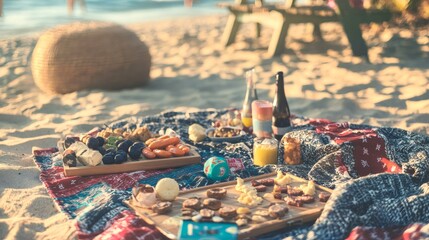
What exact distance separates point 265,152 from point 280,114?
44 centimetres

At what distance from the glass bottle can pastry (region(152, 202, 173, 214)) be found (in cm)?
146

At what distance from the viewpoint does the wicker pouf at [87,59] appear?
5.41 m

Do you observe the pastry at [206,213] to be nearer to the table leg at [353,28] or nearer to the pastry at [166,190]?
the pastry at [166,190]

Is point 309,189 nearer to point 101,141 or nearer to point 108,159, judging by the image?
point 108,159

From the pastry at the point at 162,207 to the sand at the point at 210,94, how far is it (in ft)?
1.31

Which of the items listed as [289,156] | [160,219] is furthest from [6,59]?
[160,219]

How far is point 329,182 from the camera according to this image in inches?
112

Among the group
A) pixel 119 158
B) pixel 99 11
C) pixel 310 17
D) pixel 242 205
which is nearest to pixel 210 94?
pixel 310 17

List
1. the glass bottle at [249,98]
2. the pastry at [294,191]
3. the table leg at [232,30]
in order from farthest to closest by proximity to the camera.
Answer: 1. the table leg at [232,30]
2. the glass bottle at [249,98]
3. the pastry at [294,191]

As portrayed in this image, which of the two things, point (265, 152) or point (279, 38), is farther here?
point (279, 38)

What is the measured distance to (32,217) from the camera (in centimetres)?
272

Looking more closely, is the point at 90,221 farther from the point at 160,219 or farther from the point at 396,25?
the point at 396,25

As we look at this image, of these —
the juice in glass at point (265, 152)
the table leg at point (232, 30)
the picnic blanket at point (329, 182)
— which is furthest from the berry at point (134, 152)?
the table leg at point (232, 30)

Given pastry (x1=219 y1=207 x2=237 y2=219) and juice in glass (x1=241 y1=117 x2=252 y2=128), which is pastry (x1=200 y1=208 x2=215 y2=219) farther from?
juice in glass (x1=241 y1=117 x2=252 y2=128)
